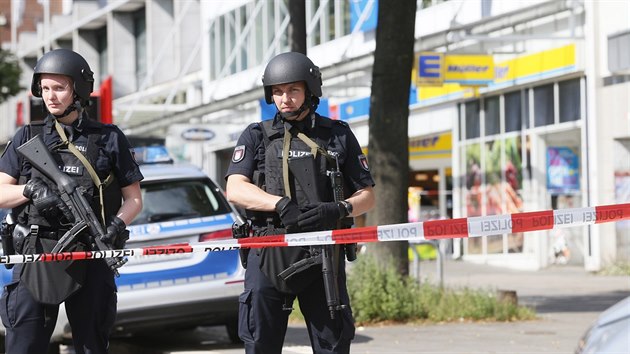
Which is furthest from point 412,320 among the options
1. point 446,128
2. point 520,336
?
point 446,128

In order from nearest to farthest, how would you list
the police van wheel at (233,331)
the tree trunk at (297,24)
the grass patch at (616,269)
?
the police van wheel at (233,331) → the tree trunk at (297,24) → the grass patch at (616,269)

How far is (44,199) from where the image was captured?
582cm

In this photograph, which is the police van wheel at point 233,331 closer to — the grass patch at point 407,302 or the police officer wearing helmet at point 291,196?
the grass patch at point 407,302

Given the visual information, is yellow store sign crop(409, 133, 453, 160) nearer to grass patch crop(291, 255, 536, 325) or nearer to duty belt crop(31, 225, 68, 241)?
grass patch crop(291, 255, 536, 325)

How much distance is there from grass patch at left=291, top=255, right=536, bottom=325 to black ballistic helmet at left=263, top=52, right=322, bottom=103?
6032 mm

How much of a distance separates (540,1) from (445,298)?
43.6ft

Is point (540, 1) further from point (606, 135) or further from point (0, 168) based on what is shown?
point (0, 168)

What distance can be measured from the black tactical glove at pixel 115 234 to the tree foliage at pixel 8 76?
36.4 meters

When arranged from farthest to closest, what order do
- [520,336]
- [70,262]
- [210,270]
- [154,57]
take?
[154,57] → [520,336] → [210,270] → [70,262]

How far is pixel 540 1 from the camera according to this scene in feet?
80.8

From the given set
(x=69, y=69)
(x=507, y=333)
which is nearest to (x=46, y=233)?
(x=69, y=69)

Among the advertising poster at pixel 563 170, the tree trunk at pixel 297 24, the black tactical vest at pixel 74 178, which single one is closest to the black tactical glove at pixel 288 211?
the black tactical vest at pixel 74 178

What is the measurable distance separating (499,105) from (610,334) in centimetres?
2342

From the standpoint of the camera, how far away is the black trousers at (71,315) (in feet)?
19.3
